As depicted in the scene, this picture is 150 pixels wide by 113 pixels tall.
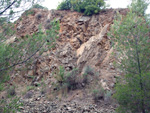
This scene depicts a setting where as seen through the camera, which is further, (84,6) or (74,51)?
(84,6)

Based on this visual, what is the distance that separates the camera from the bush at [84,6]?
1406cm

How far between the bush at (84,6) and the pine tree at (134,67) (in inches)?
323

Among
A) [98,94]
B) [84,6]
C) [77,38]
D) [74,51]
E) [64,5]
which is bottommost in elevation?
[98,94]

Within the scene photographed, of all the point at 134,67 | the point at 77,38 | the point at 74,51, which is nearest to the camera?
the point at 134,67

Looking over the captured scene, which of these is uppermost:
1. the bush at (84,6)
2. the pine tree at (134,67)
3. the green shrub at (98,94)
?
the bush at (84,6)

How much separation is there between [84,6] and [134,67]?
34.3 feet

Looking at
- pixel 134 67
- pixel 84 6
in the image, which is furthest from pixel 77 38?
pixel 134 67

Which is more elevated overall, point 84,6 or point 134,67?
point 84,6

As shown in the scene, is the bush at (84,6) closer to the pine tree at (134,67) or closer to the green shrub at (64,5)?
the green shrub at (64,5)

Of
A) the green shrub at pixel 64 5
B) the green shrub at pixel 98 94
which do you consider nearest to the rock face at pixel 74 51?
the green shrub at pixel 98 94

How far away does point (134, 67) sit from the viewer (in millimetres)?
5684

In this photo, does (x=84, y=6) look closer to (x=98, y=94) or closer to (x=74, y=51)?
(x=74, y=51)

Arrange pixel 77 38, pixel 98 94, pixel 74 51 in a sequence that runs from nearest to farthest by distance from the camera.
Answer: pixel 98 94 → pixel 74 51 → pixel 77 38

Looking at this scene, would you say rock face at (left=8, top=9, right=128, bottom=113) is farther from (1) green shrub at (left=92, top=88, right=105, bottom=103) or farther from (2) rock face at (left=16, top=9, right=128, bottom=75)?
(1) green shrub at (left=92, top=88, right=105, bottom=103)
